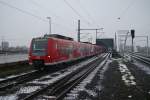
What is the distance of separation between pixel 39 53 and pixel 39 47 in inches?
21.7

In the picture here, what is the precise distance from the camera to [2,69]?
1994 cm

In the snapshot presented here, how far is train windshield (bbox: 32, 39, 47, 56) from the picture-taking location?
19.1m

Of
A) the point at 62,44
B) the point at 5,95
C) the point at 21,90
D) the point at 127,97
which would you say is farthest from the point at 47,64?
the point at 127,97

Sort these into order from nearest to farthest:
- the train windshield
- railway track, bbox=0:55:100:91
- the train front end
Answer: railway track, bbox=0:55:100:91 < the train front end < the train windshield

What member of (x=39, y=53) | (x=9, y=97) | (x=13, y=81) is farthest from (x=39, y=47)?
(x=9, y=97)

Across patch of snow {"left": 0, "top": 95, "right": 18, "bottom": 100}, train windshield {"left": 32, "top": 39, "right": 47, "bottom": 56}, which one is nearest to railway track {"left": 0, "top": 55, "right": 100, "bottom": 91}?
patch of snow {"left": 0, "top": 95, "right": 18, "bottom": 100}

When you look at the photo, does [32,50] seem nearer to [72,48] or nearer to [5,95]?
[72,48]

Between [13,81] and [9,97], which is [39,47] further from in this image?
[9,97]

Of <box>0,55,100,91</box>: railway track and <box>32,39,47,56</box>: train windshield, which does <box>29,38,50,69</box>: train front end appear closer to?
<box>32,39,47,56</box>: train windshield

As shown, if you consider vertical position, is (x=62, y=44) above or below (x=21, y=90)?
above

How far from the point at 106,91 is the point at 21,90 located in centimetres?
397

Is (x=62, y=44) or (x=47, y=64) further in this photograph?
(x=62, y=44)

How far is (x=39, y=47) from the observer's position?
63.9 ft

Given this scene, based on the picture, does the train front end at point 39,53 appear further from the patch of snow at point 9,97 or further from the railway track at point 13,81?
the patch of snow at point 9,97
